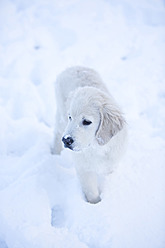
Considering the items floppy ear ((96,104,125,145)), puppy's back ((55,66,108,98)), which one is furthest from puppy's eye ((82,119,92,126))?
puppy's back ((55,66,108,98))

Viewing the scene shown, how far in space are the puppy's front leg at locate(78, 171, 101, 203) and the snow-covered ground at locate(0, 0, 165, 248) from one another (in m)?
0.10

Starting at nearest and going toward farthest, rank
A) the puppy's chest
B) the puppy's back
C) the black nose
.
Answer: the black nose < the puppy's chest < the puppy's back

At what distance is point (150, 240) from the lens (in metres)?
2.08

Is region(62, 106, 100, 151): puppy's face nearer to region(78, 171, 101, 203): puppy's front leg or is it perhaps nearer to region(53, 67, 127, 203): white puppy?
region(53, 67, 127, 203): white puppy

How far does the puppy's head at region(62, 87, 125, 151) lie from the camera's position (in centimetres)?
212

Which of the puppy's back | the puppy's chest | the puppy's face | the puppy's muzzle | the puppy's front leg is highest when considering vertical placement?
the puppy's back

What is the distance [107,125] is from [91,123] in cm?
16

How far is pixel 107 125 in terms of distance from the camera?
2.14 metres

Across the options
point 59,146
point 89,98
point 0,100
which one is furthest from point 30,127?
point 89,98

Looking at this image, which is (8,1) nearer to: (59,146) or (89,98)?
(59,146)

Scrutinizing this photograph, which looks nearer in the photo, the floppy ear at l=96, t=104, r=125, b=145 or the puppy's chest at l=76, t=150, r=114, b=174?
the floppy ear at l=96, t=104, r=125, b=145

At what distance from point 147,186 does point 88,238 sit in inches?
35.3

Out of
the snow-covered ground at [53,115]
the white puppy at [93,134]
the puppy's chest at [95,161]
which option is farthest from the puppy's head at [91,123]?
the snow-covered ground at [53,115]

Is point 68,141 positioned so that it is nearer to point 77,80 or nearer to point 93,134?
point 93,134
